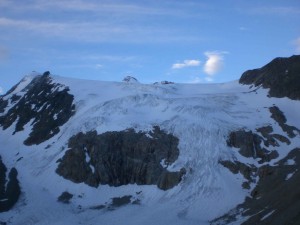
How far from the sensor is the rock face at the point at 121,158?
62.8 metres

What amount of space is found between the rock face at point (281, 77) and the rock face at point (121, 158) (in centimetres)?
2368

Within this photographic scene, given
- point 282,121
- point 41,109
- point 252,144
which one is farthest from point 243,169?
point 41,109

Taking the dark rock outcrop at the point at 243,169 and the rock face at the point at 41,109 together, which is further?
the rock face at the point at 41,109

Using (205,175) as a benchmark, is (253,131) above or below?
above

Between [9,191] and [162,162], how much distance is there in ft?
68.6

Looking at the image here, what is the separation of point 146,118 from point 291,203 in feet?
117

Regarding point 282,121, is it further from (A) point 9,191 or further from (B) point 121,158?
(A) point 9,191

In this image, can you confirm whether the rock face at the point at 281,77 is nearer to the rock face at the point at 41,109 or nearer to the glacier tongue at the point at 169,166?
the glacier tongue at the point at 169,166

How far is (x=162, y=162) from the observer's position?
63531 millimetres

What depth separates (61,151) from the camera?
232ft

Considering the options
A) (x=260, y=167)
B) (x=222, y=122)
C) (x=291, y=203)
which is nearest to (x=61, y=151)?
(x=222, y=122)

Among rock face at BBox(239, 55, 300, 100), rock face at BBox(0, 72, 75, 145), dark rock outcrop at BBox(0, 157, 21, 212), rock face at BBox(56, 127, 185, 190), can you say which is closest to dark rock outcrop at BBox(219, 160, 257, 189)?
rock face at BBox(56, 127, 185, 190)

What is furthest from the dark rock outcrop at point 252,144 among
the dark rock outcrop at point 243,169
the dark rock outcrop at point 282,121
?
the dark rock outcrop at point 282,121

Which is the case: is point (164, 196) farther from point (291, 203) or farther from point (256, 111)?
point (256, 111)
